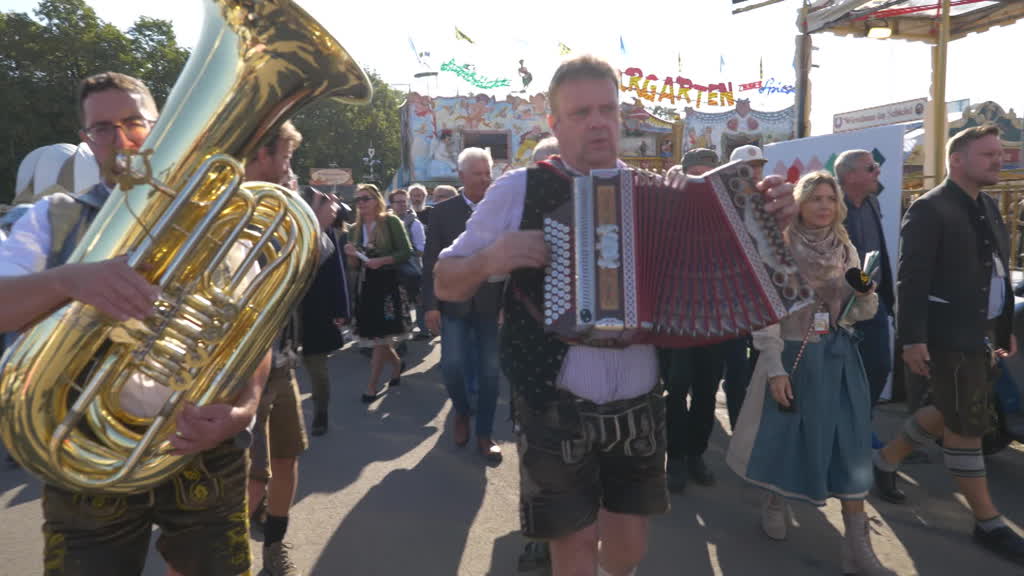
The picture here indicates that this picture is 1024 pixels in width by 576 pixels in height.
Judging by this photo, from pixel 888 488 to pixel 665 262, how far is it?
276cm

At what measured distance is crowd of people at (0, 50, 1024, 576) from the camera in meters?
1.57

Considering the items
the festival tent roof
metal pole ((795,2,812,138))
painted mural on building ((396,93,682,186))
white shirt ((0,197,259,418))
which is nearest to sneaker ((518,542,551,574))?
white shirt ((0,197,259,418))

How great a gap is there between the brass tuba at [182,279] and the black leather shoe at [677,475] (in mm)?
2686

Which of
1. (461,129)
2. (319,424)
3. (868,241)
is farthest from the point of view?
(461,129)

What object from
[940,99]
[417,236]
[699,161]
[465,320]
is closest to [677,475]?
[465,320]

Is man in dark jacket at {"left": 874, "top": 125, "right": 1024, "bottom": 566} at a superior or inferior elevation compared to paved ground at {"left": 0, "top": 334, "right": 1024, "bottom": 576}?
superior

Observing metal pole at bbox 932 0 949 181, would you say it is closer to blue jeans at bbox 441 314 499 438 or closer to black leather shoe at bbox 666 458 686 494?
black leather shoe at bbox 666 458 686 494

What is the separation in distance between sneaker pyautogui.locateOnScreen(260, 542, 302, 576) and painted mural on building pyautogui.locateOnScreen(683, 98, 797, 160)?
32.1 metres

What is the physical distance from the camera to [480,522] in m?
3.31

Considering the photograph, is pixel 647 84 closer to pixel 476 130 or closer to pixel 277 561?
pixel 476 130

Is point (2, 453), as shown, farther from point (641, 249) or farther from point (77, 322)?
point (641, 249)

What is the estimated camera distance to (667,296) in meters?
1.72

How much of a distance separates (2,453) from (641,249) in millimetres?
4917

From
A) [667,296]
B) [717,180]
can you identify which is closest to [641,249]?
[667,296]
